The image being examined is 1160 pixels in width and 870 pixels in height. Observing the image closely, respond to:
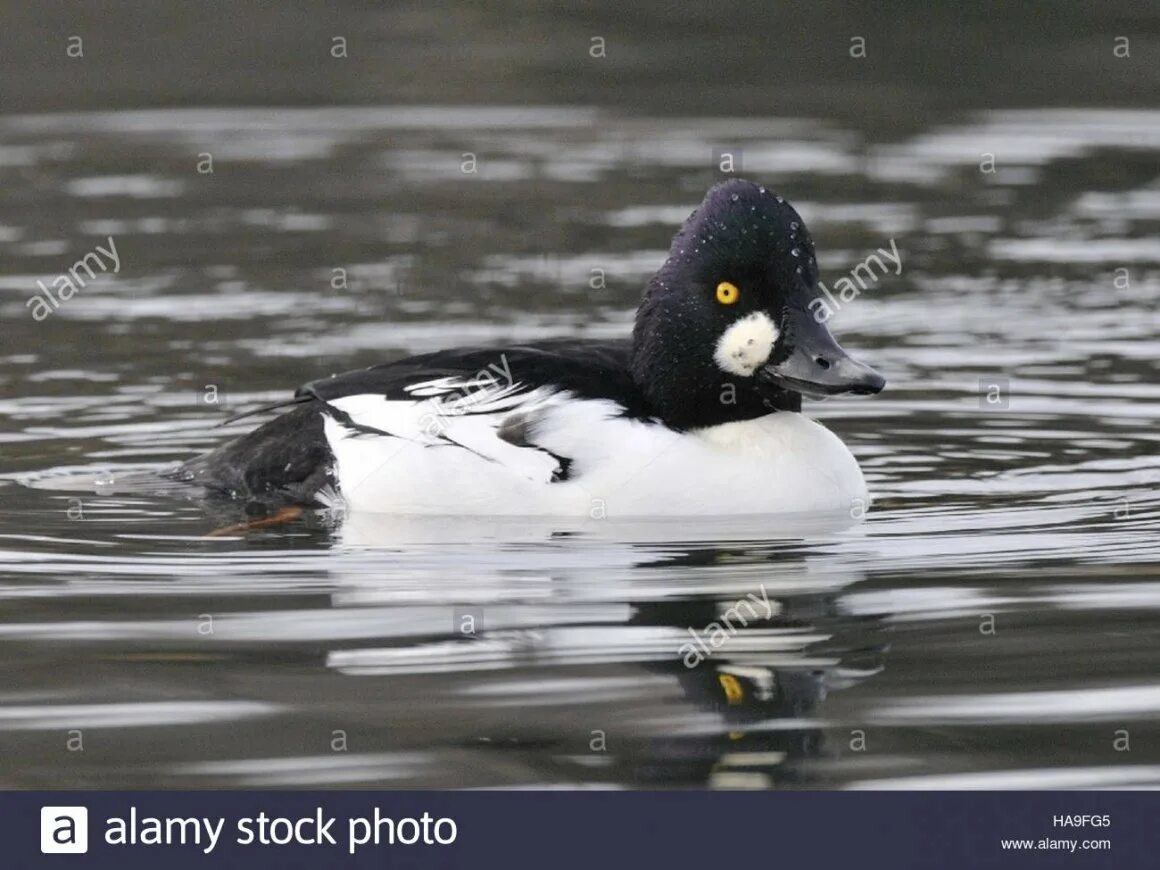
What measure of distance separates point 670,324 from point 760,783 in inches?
117

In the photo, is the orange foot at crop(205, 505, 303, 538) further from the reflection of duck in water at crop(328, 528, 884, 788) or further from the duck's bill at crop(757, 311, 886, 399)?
the duck's bill at crop(757, 311, 886, 399)

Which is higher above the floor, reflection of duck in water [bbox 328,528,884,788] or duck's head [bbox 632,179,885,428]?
duck's head [bbox 632,179,885,428]

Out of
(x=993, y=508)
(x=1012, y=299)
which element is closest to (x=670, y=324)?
(x=993, y=508)

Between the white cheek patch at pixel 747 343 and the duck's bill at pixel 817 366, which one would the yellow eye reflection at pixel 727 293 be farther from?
the duck's bill at pixel 817 366

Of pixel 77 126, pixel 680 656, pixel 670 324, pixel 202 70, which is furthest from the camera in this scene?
pixel 202 70

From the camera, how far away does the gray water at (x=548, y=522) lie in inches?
243

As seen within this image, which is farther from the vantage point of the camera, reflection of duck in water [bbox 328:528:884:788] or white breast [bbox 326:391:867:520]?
white breast [bbox 326:391:867:520]

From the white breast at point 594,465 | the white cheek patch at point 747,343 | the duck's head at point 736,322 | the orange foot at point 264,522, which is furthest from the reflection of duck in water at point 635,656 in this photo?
the orange foot at point 264,522

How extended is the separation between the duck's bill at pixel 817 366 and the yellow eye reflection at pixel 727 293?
22cm

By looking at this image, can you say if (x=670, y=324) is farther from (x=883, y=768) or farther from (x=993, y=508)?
(x=883, y=768)

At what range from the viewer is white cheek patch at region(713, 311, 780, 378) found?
27.5 feet

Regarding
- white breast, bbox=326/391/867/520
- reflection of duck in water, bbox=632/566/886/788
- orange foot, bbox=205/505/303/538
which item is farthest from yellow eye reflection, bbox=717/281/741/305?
orange foot, bbox=205/505/303/538

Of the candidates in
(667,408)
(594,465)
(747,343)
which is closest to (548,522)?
(594,465)

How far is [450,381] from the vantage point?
28.5ft
